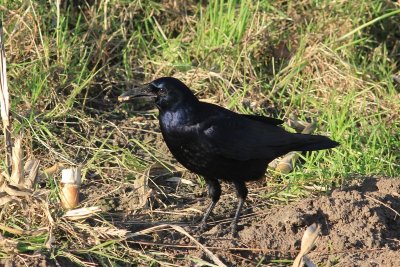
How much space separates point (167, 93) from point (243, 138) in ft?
1.62

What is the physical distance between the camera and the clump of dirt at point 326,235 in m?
4.37

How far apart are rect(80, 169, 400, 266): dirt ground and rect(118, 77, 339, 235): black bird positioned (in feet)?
0.54

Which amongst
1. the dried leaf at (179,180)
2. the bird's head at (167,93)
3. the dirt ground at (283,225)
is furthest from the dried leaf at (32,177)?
the dried leaf at (179,180)

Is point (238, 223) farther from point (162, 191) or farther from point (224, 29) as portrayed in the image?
point (224, 29)

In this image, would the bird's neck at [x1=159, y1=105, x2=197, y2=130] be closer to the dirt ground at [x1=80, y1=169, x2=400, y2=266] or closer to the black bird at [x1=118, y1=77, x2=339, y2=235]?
the black bird at [x1=118, y1=77, x2=339, y2=235]

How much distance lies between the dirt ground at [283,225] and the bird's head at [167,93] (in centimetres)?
55

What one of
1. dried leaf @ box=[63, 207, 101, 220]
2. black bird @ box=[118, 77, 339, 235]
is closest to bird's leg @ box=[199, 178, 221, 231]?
black bird @ box=[118, 77, 339, 235]

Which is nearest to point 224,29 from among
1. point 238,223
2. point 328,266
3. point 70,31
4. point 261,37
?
point 261,37

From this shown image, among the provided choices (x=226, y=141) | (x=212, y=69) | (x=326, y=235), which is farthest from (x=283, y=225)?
(x=212, y=69)

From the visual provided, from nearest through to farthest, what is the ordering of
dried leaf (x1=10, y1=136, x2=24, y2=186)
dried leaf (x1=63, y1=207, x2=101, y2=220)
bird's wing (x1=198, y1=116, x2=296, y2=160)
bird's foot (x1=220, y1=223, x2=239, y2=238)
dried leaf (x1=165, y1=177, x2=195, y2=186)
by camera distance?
dried leaf (x1=10, y1=136, x2=24, y2=186) < dried leaf (x1=63, y1=207, x2=101, y2=220) < bird's foot (x1=220, y1=223, x2=239, y2=238) < bird's wing (x1=198, y1=116, x2=296, y2=160) < dried leaf (x1=165, y1=177, x2=195, y2=186)

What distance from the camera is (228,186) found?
5.40 metres

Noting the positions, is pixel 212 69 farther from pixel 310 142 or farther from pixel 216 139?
pixel 216 139

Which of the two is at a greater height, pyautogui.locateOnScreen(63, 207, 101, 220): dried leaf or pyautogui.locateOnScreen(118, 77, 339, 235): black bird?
pyautogui.locateOnScreen(118, 77, 339, 235): black bird

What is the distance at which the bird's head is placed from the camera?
186 inches
